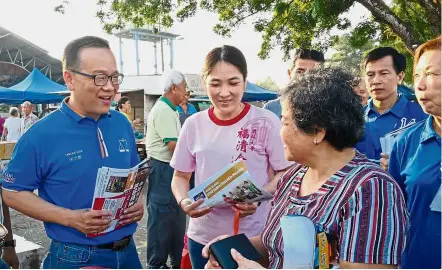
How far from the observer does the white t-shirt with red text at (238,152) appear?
6.91 feet

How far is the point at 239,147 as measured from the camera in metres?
2.10

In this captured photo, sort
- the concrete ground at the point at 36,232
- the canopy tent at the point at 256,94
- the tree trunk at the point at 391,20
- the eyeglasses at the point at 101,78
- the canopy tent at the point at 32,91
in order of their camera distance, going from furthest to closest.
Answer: the canopy tent at the point at 256,94 < the canopy tent at the point at 32,91 < the tree trunk at the point at 391,20 < the concrete ground at the point at 36,232 < the eyeglasses at the point at 101,78

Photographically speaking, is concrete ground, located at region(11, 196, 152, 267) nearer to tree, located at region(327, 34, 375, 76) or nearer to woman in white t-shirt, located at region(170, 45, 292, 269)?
woman in white t-shirt, located at region(170, 45, 292, 269)

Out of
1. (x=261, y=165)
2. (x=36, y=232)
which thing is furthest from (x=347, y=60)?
(x=36, y=232)

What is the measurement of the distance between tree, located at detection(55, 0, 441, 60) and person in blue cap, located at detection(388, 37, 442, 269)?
607cm

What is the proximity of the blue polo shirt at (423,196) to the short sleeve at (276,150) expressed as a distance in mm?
601

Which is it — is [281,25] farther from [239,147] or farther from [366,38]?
[239,147]

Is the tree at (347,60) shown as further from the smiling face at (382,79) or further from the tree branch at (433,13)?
the tree branch at (433,13)

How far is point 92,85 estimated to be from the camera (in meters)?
1.94

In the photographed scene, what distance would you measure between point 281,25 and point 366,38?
249 centimetres

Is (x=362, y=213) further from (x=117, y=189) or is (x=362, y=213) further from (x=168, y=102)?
(x=168, y=102)

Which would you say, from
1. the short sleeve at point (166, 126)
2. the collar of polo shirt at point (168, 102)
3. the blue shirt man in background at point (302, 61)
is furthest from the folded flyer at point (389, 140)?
the collar of polo shirt at point (168, 102)

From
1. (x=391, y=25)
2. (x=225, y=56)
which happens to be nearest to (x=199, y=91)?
(x=391, y=25)

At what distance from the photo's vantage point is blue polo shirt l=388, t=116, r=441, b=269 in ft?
5.40
